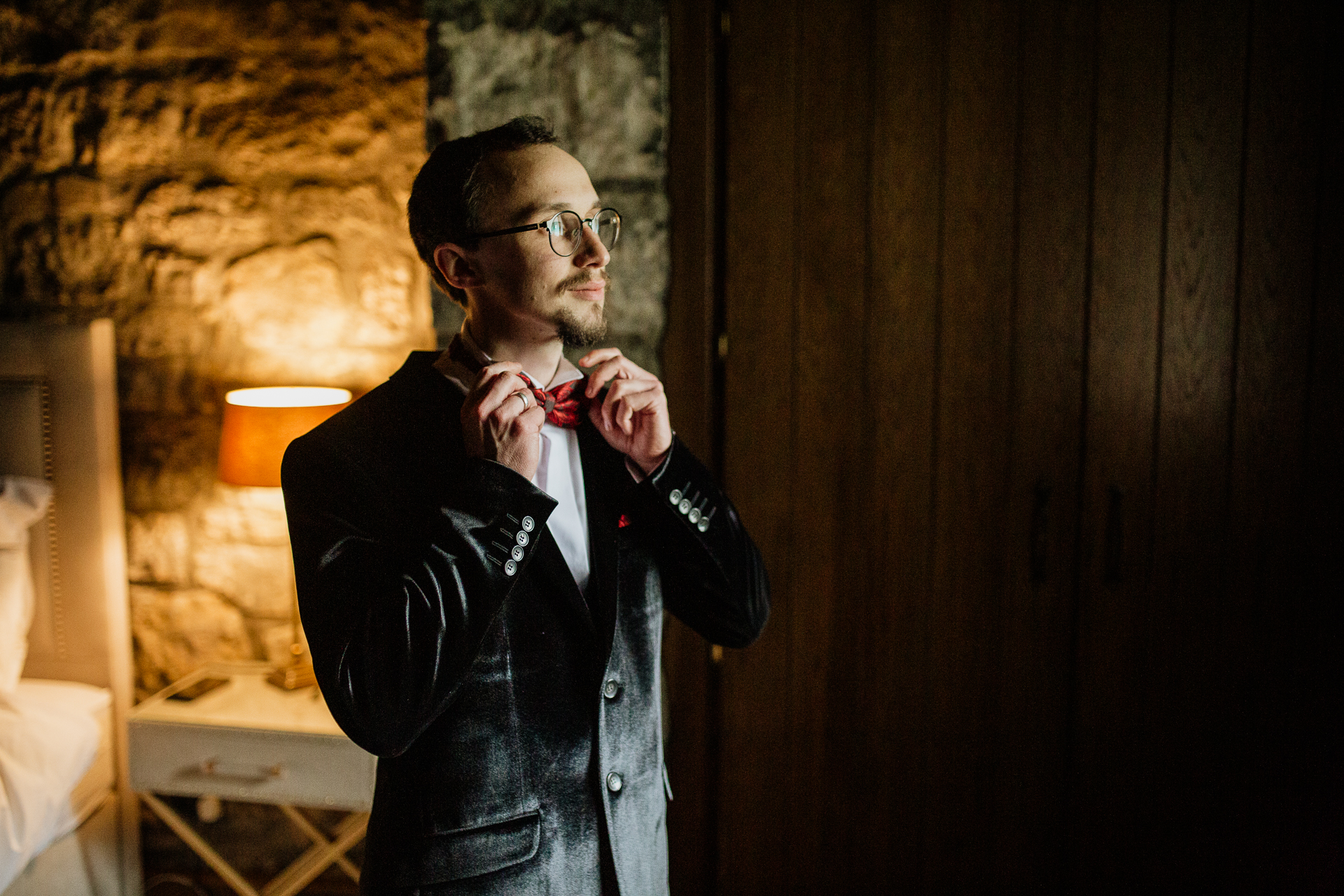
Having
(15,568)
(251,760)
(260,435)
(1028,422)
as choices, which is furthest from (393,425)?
(15,568)

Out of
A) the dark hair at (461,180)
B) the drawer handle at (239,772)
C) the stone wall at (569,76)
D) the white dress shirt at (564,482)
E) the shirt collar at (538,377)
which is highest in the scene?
the stone wall at (569,76)

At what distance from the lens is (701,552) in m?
1.27

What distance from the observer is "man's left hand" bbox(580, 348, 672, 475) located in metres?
1.20

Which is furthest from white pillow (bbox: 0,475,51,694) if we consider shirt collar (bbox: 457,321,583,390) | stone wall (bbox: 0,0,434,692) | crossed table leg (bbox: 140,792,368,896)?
shirt collar (bbox: 457,321,583,390)

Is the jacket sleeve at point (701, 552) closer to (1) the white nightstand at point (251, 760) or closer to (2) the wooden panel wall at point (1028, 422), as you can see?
(2) the wooden panel wall at point (1028, 422)

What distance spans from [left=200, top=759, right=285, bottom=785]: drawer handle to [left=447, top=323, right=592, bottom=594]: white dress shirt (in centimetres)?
122

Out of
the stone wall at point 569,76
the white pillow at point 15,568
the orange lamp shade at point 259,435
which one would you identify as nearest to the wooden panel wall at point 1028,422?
the stone wall at point 569,76

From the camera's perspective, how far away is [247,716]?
2072 mm

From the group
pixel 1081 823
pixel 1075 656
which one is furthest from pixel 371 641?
pixel 1081 823

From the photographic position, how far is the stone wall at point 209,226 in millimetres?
2264

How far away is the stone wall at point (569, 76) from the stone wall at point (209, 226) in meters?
0.34

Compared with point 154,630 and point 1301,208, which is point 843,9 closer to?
point 1301,208

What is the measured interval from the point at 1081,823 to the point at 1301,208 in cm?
149

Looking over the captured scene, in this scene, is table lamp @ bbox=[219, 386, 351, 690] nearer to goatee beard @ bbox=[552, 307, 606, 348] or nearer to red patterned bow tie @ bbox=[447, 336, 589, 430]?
red patterned bow tie @ bbox=[447, 336, 589, 430]
